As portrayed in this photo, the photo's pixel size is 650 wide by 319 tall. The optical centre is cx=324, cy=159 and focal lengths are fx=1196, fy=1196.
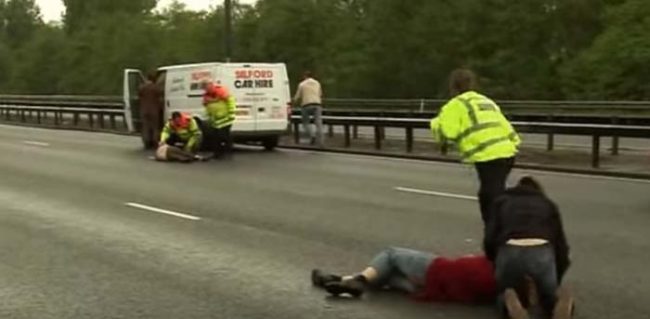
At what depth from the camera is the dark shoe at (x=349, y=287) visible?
27.6 feet

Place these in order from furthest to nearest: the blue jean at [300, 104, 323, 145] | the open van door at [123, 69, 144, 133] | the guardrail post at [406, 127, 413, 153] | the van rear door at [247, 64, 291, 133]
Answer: the open van door at [123, 69, 144, 133] < the blue jean at [300, 104, 323, 145] < the van rear door at [247, 64, 291, 133] < the guardrail post at [406, 127, 413, 153]

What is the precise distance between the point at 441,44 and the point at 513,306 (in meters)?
51.3

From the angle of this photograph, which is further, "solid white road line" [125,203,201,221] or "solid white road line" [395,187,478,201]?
"solid white road line" [395,187,478,201]

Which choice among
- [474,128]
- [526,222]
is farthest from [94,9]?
[526,222]

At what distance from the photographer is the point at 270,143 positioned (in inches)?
1054

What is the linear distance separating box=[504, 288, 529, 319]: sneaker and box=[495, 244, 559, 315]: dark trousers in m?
0.07

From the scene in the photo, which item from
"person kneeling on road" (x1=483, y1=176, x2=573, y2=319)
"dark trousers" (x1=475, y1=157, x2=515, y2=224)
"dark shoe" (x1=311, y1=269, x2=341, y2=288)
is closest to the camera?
"person kneeling on road" (x1=483, y1=176, x2=573, y2=319)

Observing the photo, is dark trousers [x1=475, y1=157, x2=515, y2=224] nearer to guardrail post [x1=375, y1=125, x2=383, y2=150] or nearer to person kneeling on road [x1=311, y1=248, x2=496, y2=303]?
person kneeling on road [x1=311, y1=248, x2=496, y2=303]

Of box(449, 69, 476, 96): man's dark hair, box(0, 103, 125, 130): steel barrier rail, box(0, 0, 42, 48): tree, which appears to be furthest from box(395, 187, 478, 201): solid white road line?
box(0, 0, 42, 48): tree

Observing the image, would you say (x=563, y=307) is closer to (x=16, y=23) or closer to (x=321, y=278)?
(x=321, y=278)

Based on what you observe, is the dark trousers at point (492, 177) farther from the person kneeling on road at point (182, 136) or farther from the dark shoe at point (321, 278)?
the person kneeling on road at point (182, 136)

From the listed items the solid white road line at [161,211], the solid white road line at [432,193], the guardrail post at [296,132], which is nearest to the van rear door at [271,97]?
the guardrail post at [296,132]

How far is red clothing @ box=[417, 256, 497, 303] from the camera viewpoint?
805cm

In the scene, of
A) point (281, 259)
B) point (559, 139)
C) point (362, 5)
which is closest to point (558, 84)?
point (362, 5)
